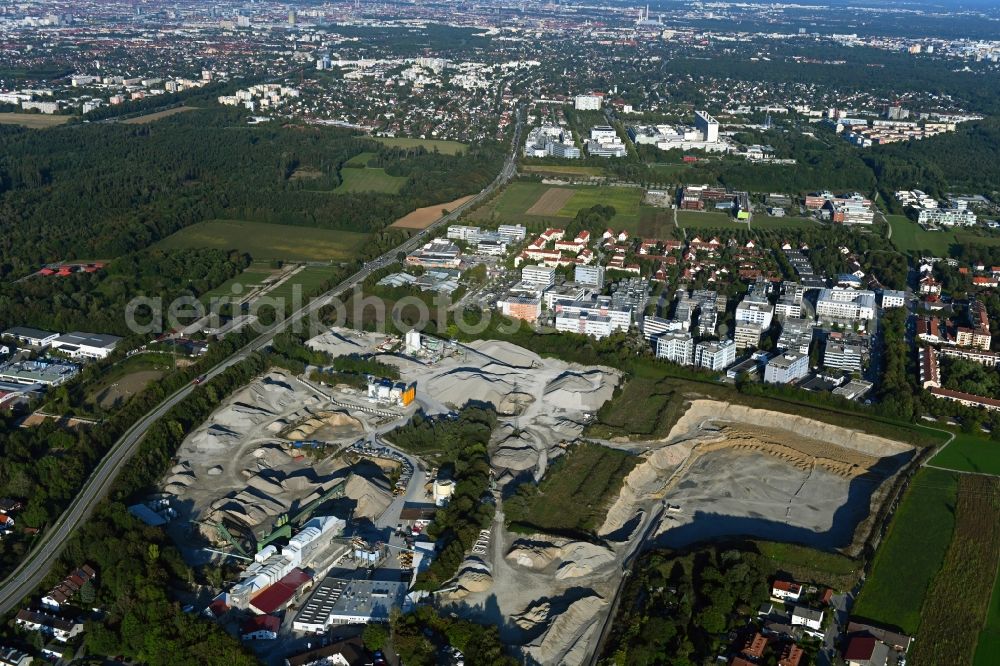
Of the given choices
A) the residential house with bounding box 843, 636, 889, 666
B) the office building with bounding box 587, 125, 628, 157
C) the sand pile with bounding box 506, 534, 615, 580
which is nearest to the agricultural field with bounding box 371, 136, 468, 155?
the office building with bounding box 587, 125, 628, 157

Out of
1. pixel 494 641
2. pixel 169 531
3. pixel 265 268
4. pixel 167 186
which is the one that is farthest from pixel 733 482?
pixel 167 186

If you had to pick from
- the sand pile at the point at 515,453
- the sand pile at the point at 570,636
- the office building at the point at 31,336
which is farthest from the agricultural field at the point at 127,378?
the sand pile at the point at 570,636

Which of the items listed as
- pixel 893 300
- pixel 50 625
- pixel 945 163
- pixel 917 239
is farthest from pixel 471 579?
pixel 945 163

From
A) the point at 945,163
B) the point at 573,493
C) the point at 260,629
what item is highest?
the point at 945,163

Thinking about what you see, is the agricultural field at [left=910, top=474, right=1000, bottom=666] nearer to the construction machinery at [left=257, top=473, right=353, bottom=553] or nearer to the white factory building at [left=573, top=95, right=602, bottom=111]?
the construction machinery at [left=257, top=473, right=353, bottom=553]

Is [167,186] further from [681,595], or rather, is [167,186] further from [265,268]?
[681,595]

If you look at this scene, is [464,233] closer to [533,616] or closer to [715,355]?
[715,355]

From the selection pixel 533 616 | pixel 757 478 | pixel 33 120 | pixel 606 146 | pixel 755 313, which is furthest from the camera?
pixel 33 120
